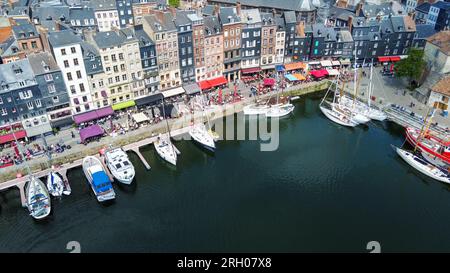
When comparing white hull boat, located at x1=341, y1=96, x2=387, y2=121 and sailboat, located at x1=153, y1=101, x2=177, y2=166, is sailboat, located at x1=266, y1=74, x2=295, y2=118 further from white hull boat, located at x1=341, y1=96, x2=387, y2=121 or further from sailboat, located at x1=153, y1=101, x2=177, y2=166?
sailboat, located at x1=153, y1=101, x2=177, y2=166

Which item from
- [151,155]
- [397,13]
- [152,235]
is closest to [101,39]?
[151,155]

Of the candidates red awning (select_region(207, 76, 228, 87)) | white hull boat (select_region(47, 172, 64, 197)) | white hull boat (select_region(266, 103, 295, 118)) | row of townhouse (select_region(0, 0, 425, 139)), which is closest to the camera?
white hull boat (select_region(47, 172, 64, 197))

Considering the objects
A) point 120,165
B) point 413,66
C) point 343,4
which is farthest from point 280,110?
point 343,4

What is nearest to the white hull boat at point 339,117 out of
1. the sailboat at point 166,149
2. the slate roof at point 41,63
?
the sailboat at point 166,149

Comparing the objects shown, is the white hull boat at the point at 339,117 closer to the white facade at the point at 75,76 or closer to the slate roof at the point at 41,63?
the white facade at the point at 75,76

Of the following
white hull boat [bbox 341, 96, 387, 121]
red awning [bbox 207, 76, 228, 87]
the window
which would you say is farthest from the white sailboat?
the window

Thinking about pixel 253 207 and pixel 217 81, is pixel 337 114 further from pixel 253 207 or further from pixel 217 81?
pixel 253 207
